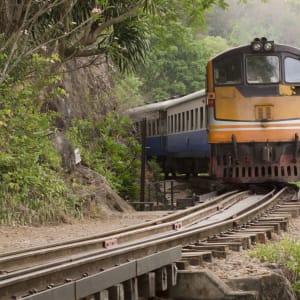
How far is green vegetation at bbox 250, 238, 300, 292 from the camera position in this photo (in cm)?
625

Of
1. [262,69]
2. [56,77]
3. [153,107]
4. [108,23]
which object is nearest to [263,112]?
[262,69]

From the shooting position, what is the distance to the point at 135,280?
5.47m

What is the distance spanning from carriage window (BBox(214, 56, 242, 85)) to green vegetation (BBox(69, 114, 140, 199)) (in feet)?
10.7

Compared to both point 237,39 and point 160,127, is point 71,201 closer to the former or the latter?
point 160,127

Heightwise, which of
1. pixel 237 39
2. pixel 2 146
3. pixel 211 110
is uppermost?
pixel 237 39

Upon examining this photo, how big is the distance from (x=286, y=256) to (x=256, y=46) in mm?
8355

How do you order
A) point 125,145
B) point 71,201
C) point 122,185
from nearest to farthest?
point 71,201 < point 122,185 < point 125,145

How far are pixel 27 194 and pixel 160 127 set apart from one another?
1256 centimetres

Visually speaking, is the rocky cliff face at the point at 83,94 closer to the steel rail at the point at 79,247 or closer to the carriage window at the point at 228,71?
the carriage window at the point at 228,71

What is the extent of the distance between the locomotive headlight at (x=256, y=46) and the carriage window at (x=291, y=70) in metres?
0.60

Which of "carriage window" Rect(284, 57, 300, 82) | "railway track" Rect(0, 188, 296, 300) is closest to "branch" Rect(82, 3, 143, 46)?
"carriage window" Rect(284, 57, 300, 82)

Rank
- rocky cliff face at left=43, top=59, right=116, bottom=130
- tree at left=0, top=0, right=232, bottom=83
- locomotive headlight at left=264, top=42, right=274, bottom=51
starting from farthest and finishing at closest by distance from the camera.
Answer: rocky cliff face at left=43, top=59, right=116, bottom=130
locomotive headlight at left=264, top=42, right=274, bottom=51
tree at left=0, top=0, right=232, bottom=83

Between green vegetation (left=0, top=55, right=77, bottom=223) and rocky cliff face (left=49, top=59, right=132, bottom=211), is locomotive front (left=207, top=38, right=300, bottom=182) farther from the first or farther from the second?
green vegetation (left=0, top=55, right=77, bottom=223)

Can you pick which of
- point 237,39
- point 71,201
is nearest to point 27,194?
point 71,201
